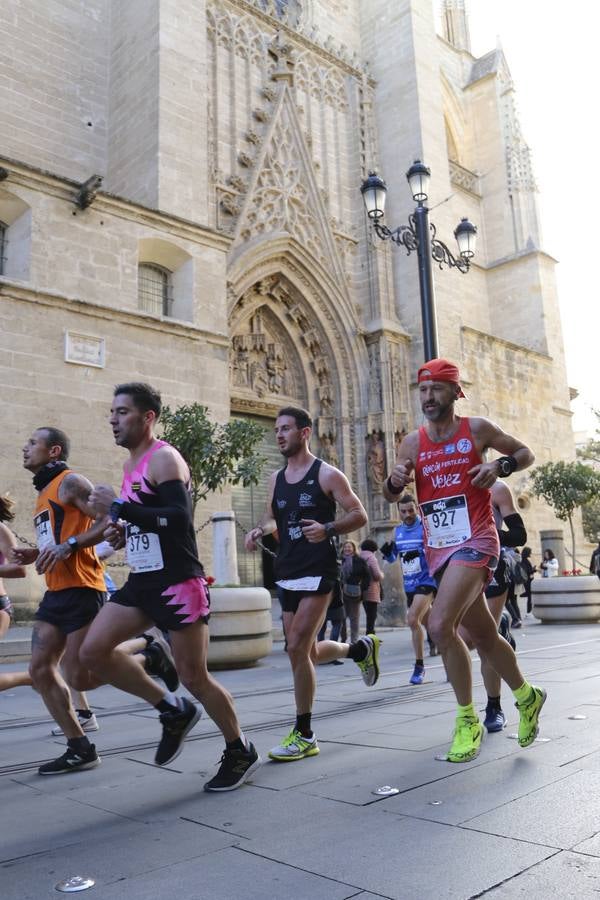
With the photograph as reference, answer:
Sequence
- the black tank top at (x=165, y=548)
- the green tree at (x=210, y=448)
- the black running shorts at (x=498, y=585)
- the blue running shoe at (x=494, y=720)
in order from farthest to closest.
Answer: the green tree at (x=210, y=448)
the black running shorts at (x=498, y=585)
the blue running shoe at (x=494, y=720)
the black tank top at (x=165, y=548)

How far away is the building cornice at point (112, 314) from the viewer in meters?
12.2

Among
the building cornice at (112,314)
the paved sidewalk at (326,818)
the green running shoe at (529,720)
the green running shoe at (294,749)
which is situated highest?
the building cornice at (112,314)

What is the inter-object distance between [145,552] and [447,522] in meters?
1.56

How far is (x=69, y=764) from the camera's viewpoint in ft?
12.7

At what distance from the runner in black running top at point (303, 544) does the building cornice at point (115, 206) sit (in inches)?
411

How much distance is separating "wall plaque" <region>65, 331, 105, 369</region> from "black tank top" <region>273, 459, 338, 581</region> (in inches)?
367

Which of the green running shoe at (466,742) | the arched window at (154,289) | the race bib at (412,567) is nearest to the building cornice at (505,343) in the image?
the arched window at (154,289)

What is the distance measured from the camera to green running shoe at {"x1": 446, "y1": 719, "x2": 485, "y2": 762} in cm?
364

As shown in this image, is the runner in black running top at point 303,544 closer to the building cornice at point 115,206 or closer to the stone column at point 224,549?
the stone column at point 224,549

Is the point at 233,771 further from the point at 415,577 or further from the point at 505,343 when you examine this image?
the point at 505,343

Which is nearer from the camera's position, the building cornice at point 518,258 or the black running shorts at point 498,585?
the black running shorts at point 498,585

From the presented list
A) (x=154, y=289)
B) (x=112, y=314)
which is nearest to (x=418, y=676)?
(x=112, y=314)

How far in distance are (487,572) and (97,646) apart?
195cm

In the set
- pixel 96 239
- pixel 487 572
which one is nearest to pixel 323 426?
pixel 96 239
